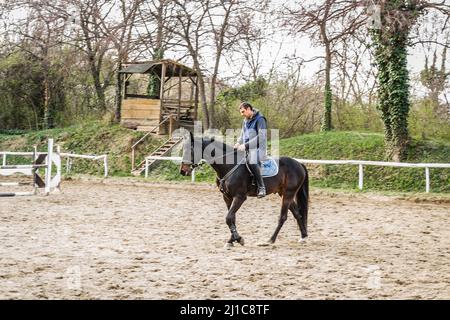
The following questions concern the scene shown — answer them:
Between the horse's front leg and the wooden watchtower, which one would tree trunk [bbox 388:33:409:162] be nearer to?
the wooden watchtower

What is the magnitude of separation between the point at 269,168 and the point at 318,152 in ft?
40.5

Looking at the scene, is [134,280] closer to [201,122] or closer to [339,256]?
[339,256]

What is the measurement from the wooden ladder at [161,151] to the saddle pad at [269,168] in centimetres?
1401

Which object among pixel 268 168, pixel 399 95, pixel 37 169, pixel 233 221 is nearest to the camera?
pixel 233 221

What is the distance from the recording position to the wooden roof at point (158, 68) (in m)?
25.1

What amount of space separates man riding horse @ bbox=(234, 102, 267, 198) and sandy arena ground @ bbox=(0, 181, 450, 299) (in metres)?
1.17

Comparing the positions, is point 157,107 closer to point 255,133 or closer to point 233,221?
point 255,133

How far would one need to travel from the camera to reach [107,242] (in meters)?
7.80

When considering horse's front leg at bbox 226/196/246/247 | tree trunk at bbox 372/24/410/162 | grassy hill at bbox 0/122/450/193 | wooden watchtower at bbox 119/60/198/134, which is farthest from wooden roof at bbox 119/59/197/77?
horse's front leg at bbox 226/196/246/247

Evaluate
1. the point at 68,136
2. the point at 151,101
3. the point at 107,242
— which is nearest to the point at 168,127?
the point at 151,101

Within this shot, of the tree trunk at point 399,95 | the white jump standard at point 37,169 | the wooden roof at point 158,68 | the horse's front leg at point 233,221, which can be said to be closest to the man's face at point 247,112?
the horse's front leg at point 233,221

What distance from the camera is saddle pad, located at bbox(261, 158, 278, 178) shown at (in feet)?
27.2

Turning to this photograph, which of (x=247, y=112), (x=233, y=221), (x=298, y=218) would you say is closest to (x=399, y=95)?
(x=298, y=218)

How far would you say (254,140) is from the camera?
789 cm
